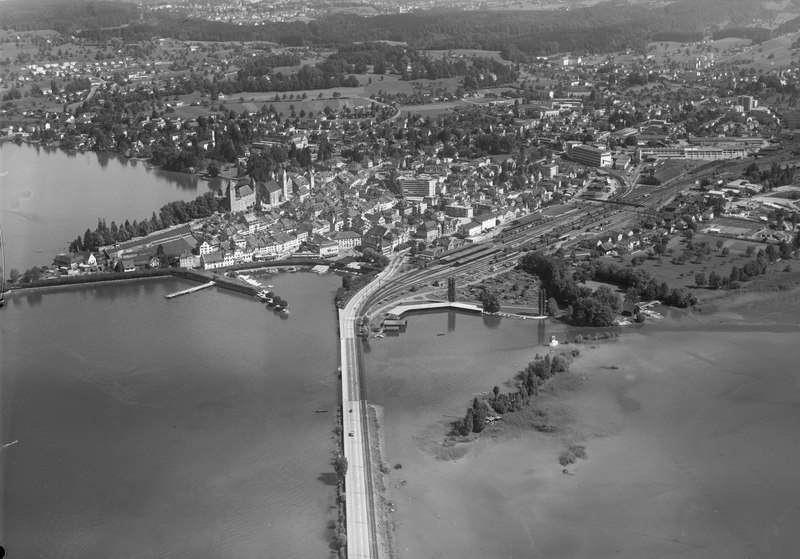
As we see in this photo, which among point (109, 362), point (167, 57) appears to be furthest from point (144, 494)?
point (167, 57)

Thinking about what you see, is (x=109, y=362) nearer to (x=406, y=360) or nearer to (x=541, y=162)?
(x=406, y=360)

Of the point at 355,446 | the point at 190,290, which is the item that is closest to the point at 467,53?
the point at 190,290

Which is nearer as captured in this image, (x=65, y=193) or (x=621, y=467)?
(x=621, y=467)

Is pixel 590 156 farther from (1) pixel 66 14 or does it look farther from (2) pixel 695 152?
(1) pixel 66 14

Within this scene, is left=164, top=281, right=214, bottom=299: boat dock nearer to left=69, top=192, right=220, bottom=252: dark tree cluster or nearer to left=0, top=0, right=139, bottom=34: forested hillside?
left=69, top=192, right=220, bottom=252: dark tree cluster

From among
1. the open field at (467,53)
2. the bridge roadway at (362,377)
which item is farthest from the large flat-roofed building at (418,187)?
the open field at (467,53)

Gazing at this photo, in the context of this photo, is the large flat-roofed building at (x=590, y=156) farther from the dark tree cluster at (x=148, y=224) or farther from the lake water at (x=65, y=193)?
the dark tree cluster at (x=148, y=224)
